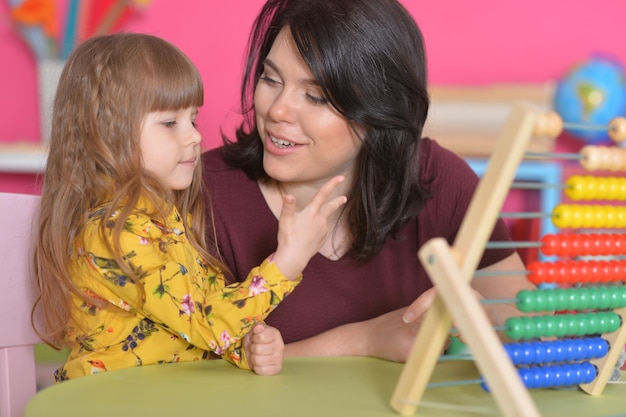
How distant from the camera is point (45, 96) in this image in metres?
2.87

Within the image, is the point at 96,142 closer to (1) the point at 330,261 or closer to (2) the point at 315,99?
(2) the point at 315,99

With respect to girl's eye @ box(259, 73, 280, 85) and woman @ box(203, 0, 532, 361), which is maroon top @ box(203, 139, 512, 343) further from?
girl's eye @ box(259, 73, 280, 85)

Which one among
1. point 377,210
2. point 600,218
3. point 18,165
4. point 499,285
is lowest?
point 18,165

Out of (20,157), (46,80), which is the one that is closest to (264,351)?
(20,157)

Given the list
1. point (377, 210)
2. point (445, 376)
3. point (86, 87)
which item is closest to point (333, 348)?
point (445, 376)

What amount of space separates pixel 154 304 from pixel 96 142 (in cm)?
30

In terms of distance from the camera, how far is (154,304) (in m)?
1.17

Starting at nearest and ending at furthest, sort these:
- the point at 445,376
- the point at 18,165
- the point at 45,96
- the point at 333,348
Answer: the point at 445,376
the point at 333,348
the point at 18,165
the point at 45,96

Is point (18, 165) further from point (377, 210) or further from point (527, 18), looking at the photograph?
point (527, 18)

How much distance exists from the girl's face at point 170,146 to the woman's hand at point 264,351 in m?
0.32

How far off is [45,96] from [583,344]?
2.31m

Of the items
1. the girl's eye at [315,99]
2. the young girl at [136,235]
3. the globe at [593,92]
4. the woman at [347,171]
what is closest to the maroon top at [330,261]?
the woman at [347,171]

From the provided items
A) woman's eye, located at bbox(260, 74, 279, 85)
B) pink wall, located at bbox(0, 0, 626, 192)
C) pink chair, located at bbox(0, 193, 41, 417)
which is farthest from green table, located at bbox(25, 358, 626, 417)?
pink wall, located at bbox(0, 0, 626, 192)

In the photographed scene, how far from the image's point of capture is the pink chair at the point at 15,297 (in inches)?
52.6
